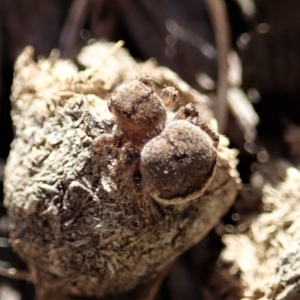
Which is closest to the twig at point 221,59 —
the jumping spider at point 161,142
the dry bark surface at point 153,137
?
the dry bark surface at point 153,137

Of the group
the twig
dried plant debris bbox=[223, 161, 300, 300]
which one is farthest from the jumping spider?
the twig

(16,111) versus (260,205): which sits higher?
(16,111)

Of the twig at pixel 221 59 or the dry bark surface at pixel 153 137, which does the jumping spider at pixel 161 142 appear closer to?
the dry bark surface at pixel 153 137

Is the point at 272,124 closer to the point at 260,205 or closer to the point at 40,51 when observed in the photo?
the point at 260,205

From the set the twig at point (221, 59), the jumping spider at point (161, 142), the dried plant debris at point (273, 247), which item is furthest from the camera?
the twig at point (221, 59)

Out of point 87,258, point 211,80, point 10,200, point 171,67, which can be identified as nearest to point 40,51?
point 171,67

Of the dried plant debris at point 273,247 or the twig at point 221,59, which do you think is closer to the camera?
the dried plant debris at point 273,247

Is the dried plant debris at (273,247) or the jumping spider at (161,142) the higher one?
the jumping spider at (161,142)

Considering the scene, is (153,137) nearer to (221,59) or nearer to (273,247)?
(273,247)

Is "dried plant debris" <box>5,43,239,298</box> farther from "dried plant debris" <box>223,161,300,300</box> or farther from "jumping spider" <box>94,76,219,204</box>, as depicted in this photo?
"dried plant debris" <box>223,161,300,300</box>
